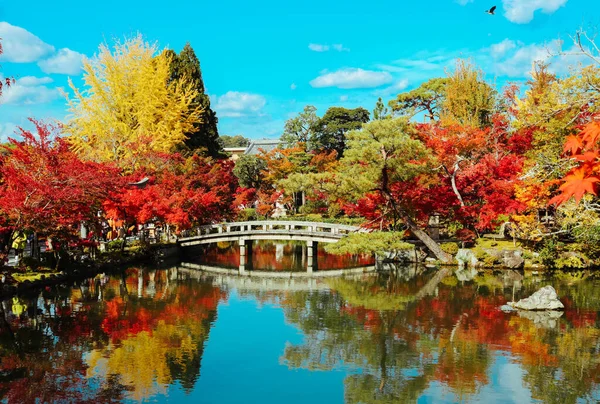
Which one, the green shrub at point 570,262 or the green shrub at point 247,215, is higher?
the green shrub at point 247,215

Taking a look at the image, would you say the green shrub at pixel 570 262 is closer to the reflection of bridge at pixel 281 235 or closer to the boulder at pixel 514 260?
the boulder at pixel 514 260

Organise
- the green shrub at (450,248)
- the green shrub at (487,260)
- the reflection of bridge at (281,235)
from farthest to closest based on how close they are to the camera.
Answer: the reflection of bridge at (281,235), the green shrub at (450,248), the green shrub at (487,260)

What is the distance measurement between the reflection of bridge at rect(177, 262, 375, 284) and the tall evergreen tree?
501 inches

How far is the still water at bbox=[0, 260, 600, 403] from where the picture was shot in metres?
9.26

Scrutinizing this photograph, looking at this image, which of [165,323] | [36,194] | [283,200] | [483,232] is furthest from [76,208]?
[283,200]

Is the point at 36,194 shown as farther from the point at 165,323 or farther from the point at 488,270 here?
the point at 488,270

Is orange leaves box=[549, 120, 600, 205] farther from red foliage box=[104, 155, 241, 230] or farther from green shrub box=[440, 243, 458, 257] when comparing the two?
green shrub box=[440, 243, 458, 257]

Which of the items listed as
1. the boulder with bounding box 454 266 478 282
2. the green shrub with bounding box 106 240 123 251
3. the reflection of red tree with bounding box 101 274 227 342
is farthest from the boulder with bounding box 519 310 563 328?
the green shrub with bounding box 106 240 123 251

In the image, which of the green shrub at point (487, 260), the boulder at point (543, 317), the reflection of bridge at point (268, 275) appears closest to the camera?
the boulder at point (543, 317)

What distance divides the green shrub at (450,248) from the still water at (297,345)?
4.48 m

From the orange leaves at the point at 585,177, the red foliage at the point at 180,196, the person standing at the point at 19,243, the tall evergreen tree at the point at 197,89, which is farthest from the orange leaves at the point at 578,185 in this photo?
the tall evergreen tree at the point at 197,89

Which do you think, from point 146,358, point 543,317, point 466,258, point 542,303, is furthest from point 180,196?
point 543,317

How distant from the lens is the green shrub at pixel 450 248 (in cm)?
2378

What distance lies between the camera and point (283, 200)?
3856 cm
